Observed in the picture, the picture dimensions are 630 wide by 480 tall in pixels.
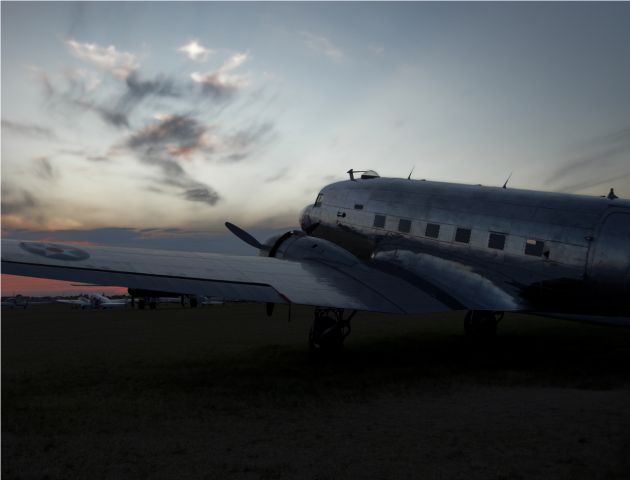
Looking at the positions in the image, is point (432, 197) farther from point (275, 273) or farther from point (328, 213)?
point (275, 273)

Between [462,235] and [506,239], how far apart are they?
3.54 ft

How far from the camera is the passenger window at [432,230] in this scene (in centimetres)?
1207

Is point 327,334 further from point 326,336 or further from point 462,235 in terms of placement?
point 462,235

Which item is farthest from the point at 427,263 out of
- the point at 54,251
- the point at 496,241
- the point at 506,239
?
the point at 54,251

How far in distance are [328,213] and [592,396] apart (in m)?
9.51

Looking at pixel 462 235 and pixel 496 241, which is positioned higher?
pixel 462 235

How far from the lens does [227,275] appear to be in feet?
27.9

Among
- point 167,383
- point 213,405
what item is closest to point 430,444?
point 213,405

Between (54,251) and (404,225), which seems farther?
(404,225)

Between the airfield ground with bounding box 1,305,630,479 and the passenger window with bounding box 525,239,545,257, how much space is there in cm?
231

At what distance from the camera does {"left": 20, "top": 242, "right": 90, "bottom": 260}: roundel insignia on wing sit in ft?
23.0

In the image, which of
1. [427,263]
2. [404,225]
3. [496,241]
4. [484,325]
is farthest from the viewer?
[484,325]

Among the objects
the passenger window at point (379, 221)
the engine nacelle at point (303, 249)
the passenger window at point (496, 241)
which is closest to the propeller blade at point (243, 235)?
the engine nacelle at point (303, 249)

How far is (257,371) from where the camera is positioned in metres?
9.58
